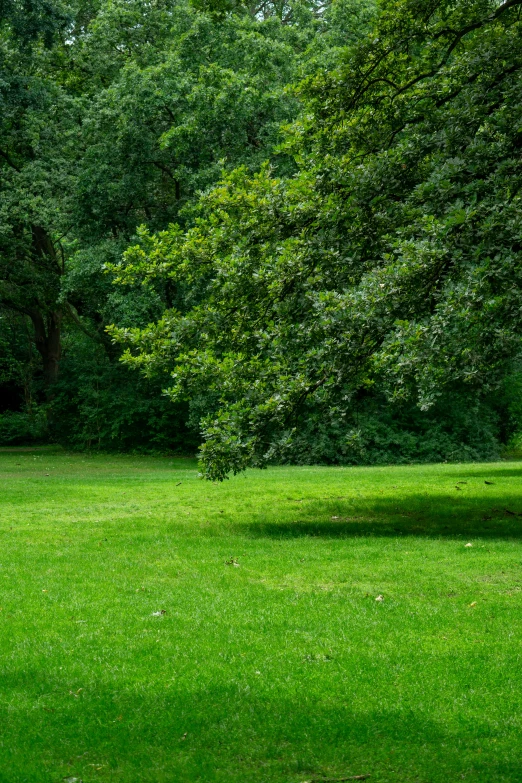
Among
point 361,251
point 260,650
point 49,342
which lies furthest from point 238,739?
point 49,342

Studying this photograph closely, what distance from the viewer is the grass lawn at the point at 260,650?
16.6 feet

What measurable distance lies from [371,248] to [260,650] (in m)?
7.39

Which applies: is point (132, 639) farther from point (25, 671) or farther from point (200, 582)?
point (200, 582)

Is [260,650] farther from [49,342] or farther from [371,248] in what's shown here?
[49,342]

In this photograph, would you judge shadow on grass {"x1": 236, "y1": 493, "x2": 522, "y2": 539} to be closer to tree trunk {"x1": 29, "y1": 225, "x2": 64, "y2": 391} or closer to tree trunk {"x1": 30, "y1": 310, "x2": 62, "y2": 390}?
tree trunk {"x1": 29, "y1": 225, "x2": 64, "y2": 391}

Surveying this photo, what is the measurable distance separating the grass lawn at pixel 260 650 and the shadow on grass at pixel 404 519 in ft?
0.31

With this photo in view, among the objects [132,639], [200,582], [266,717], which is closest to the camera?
[266,717]

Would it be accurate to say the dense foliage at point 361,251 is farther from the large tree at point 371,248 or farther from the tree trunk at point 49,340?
the tree trunk at point 49,340

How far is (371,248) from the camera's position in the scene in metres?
13.0

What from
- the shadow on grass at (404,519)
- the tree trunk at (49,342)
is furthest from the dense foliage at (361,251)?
the tree trunk at (49,342)

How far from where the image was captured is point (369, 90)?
14.1 m

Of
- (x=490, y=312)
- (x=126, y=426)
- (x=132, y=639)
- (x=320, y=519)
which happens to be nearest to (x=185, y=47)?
(x=126, y=426)

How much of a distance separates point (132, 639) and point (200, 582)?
84.8 inches

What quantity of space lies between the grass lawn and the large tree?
1945mm
